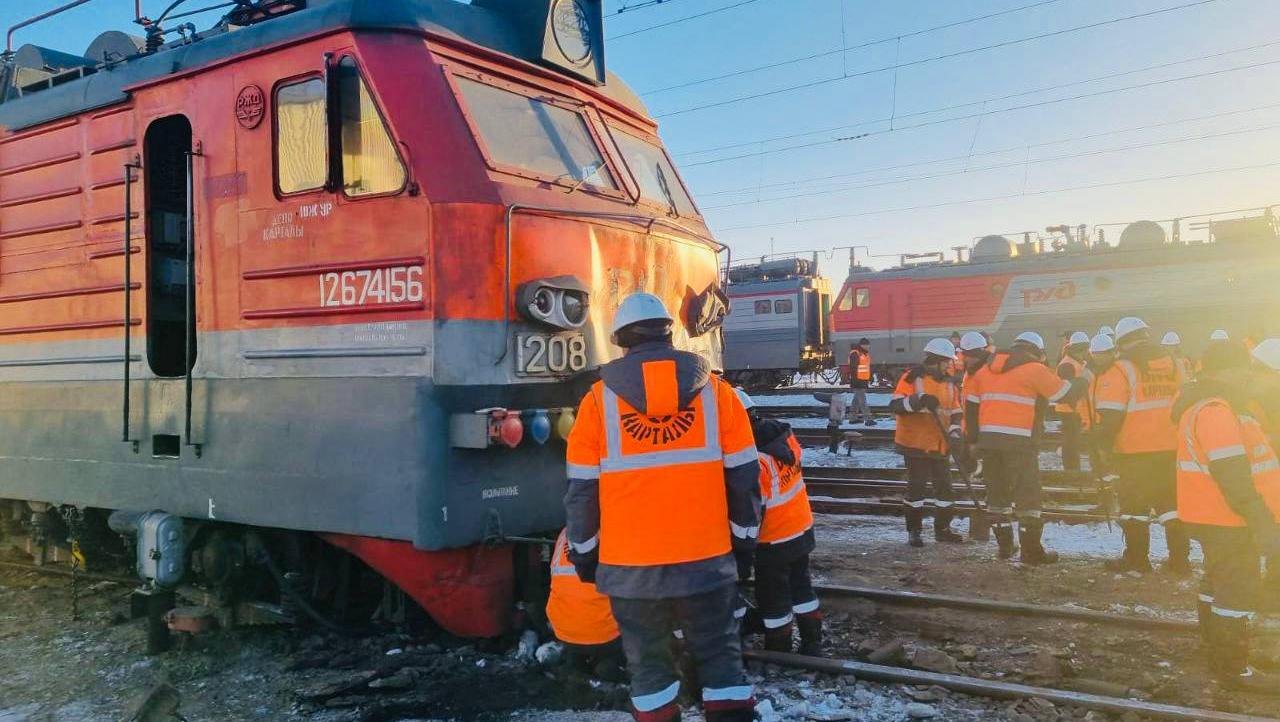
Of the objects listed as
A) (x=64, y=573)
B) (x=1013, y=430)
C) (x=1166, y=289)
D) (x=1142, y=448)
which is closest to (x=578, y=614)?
(x=1013, y=430)

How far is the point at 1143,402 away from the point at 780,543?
398 cm

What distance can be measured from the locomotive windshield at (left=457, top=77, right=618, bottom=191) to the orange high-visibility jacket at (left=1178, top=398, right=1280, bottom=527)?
3521mm

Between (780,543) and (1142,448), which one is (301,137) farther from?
(1142,448)

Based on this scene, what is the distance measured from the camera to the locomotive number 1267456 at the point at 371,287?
4.16 m

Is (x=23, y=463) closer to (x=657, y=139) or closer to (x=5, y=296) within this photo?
(x=5, y=296)

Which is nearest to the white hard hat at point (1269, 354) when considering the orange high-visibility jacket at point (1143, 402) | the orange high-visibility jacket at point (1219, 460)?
the orange high-visibility jacket at point (1219, 460)

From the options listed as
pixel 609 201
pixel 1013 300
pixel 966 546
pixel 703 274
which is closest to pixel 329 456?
pixel 609 201

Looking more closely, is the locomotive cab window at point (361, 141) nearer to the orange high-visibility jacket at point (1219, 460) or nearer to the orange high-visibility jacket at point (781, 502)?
the orange high-visibility jacket at point (781, 502)

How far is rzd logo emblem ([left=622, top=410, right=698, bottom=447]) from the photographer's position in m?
3.14

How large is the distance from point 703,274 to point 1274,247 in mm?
22785

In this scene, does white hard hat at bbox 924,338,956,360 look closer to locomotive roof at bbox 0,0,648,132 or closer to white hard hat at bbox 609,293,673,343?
locomotive roof at bbox 0,0,648,132

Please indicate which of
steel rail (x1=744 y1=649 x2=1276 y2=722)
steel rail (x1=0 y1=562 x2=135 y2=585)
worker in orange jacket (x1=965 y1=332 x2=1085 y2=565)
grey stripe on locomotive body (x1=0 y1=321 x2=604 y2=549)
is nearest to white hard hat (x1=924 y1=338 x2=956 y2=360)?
worker in orange jacket (x1=965 y1=332 x2=1085 y2=565)

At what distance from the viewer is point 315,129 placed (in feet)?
14.8

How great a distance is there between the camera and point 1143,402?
695 cm
